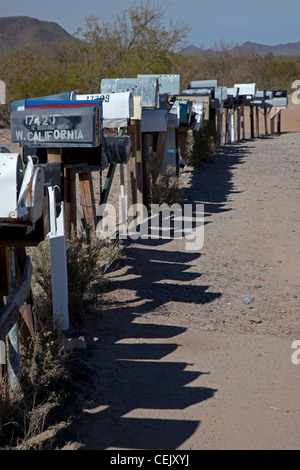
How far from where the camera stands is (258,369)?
3.89 m

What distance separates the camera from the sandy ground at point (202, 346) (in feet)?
10.2

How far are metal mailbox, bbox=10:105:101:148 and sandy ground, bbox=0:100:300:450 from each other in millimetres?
1270

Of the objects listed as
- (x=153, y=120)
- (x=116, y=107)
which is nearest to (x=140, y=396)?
(x=116, y=107)

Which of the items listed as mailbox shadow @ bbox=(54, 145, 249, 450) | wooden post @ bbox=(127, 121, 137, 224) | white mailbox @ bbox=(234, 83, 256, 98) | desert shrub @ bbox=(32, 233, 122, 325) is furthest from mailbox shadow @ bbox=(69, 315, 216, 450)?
white mailbox @ bbox=(234, 83, 256, 98)

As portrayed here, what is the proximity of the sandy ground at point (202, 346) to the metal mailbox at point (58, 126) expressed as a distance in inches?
50.0

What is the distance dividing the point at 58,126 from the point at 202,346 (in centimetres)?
178

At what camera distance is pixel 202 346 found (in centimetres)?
421

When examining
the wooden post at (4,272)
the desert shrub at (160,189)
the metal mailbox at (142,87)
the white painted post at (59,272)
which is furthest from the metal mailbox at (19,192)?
the desert shrub at (160,189)

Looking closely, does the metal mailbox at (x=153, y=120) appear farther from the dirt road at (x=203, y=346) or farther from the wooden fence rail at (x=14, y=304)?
the wooden fence rail at (x=14, y=304)

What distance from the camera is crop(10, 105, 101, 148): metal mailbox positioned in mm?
4191

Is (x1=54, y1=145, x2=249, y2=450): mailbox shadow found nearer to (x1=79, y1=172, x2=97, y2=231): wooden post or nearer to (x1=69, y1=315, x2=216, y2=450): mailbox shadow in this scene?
(x1=69, y1=315, x2=216, y2=450): mailbox shadow

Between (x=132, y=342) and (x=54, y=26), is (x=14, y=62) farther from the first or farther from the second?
(x=54, y=26)
